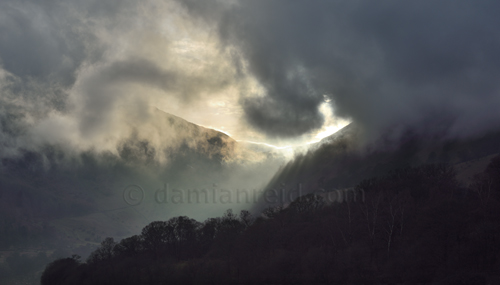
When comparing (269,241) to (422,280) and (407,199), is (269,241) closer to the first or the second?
(407,199)

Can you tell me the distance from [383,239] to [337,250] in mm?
11259

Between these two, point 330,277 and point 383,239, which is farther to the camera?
point 383,239

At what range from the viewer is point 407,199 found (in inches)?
3937

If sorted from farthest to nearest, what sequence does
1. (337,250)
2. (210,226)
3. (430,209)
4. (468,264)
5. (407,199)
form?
(210,226)
(407,199)
(337,250)
(430,209)
(468,264)

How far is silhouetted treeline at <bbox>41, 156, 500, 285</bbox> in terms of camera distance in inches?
2462

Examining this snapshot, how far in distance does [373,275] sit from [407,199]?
1614 inches

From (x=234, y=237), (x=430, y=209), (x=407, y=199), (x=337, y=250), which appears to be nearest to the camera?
(x=430, y=209)

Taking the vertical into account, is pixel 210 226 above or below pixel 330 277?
above

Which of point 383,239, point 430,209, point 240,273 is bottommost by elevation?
point 240,273

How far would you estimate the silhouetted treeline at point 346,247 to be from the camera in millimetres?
62534

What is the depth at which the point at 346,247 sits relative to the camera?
85938 millimetres

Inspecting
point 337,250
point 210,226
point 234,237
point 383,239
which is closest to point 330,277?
point 337,250

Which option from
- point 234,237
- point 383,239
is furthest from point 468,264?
point 234,237

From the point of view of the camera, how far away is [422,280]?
59.5 metres
